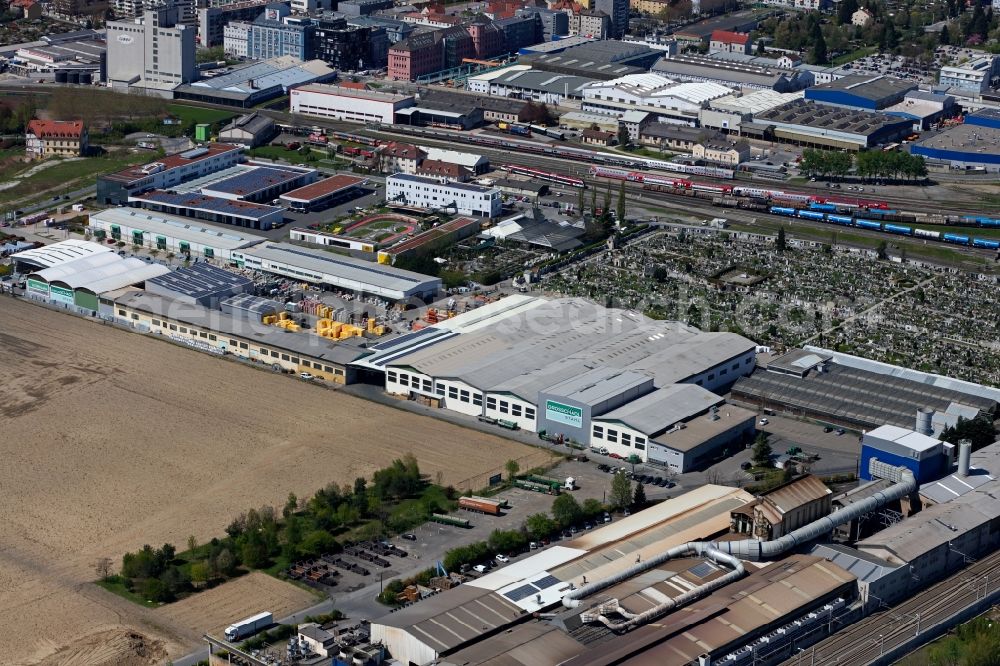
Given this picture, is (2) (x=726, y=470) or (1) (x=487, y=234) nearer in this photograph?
(2) (x=726, y=470)

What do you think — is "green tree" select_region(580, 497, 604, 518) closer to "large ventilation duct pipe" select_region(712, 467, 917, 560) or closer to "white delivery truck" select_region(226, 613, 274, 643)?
"large ventilation duct pipe" select_region(712, 467, 917, 560)

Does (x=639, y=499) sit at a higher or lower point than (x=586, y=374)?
lower

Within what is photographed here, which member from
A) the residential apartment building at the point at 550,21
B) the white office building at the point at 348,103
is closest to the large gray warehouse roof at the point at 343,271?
the white office building at the point at 348,103

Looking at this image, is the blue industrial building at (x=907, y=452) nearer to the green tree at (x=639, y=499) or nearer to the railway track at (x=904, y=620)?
the railway track at (x=904, y=620)

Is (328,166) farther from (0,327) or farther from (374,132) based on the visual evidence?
(0,327)

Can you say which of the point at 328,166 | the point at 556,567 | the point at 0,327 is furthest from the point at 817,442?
the point at 328,166

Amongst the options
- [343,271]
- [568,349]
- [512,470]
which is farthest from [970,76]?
[512,470]

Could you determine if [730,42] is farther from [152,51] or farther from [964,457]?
[964,457]
